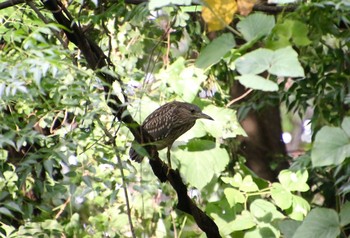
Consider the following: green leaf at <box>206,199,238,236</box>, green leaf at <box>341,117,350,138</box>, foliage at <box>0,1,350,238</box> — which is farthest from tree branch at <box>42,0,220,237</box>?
green leaf at <box>206,199,238,236</box>

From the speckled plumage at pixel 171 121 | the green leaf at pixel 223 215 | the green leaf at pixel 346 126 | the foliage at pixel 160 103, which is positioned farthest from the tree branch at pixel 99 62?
the green leaf at pixel 223 215

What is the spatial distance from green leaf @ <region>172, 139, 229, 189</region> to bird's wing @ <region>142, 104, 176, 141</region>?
8.1 inches

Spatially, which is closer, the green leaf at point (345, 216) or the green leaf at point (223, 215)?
the green leaf at point (345, 216)

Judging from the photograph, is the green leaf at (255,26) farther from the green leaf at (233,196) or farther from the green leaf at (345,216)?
the green leaf at (233,196)

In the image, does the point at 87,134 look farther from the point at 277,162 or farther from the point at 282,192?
the point at 277,162

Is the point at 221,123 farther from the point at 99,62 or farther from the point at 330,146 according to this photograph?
the point at 99,62

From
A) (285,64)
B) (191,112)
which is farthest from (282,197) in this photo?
(285,64)

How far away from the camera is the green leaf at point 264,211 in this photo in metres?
5.22

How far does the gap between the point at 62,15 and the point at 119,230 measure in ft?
→ 7.67

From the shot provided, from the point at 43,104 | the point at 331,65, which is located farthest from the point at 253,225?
the point at 43,104

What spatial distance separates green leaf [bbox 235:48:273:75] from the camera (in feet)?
8.89

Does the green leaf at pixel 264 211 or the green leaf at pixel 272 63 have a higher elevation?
the green leaf at pixel 272 63

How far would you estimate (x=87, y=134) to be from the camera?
12.6 ft

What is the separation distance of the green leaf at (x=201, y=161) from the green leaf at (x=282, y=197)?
14.3 inches
